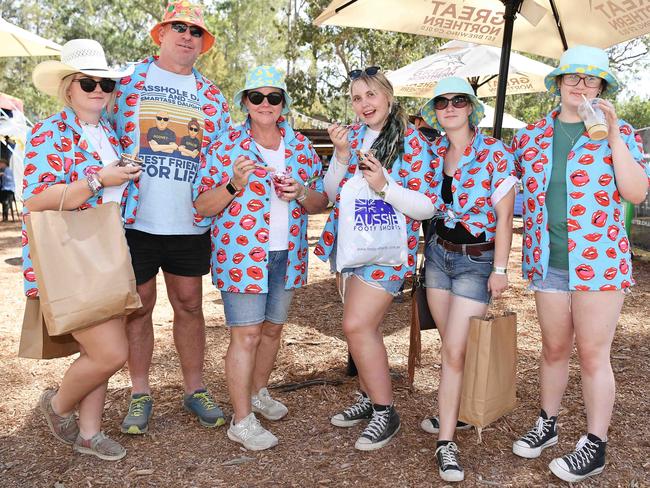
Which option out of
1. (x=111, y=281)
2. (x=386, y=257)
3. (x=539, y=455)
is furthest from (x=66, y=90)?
(x=539, y=455)

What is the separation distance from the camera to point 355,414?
12.0ft

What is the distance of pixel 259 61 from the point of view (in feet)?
137

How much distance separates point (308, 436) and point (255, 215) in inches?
53.7

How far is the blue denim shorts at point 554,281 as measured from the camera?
292 centimetres

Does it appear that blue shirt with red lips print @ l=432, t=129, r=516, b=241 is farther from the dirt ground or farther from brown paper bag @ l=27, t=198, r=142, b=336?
brown paper bag @ l=27, t=198, r=142, b=336

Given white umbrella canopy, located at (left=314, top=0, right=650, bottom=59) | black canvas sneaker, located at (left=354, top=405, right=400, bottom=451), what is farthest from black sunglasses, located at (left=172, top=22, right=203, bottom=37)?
black canvas sneaker, located at (left=354, top=405, right=400, bottom=451)

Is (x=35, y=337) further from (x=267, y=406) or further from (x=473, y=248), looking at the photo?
(x=473, y=248)

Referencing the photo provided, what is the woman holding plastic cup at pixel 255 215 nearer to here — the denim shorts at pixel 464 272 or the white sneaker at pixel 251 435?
the white sneaker at pixel 251 435

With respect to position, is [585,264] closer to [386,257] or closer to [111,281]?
[386,257]

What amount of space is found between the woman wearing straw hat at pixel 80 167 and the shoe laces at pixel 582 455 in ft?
7.53

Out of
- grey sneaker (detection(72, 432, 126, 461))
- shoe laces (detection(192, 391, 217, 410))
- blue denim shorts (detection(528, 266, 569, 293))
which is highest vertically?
blue denim shorts (detection(528, 266, 569, 293))

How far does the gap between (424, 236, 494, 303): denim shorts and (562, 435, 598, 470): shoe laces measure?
2.87 ft

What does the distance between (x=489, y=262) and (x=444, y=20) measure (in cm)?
268

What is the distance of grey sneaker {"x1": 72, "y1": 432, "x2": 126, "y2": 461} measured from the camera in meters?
3.19
